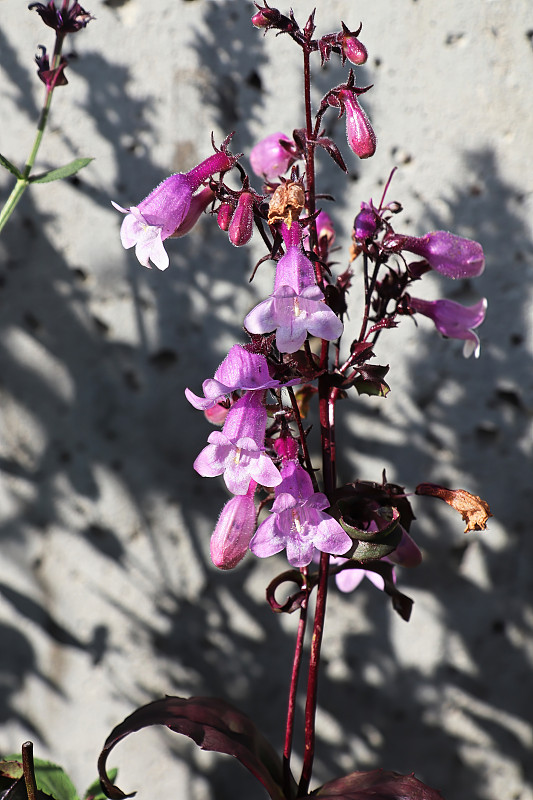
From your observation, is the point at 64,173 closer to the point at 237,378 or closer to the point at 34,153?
the point at 34,153

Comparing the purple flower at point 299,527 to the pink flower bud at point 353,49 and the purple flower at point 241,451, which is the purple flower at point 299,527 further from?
the pink flower bud at point 353,49

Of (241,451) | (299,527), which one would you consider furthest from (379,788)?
(241,451)

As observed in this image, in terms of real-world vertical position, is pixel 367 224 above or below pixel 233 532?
above

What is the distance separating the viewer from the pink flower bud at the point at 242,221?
854mm

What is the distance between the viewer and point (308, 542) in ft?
3.00

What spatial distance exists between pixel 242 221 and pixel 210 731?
2.63 feet

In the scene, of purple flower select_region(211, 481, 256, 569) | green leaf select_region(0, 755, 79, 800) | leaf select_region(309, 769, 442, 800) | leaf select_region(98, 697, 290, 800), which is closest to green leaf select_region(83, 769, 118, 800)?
green leaf select_region(0, 755, 79, 800)

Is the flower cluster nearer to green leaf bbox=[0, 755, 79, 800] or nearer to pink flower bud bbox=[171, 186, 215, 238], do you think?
pink flower bud bbox=[171, 186, 215, 238]

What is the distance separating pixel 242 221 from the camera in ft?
2.80

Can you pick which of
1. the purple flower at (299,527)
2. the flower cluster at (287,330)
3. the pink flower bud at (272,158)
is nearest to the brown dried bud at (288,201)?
the flower cluster at (287,330)

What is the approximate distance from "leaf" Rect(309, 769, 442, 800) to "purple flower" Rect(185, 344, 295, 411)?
0.65m

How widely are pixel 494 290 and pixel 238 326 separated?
621mm

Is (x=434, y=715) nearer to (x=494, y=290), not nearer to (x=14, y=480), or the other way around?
(x=494, y=290)

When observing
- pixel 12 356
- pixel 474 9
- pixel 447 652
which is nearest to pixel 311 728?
pixel 447 652
